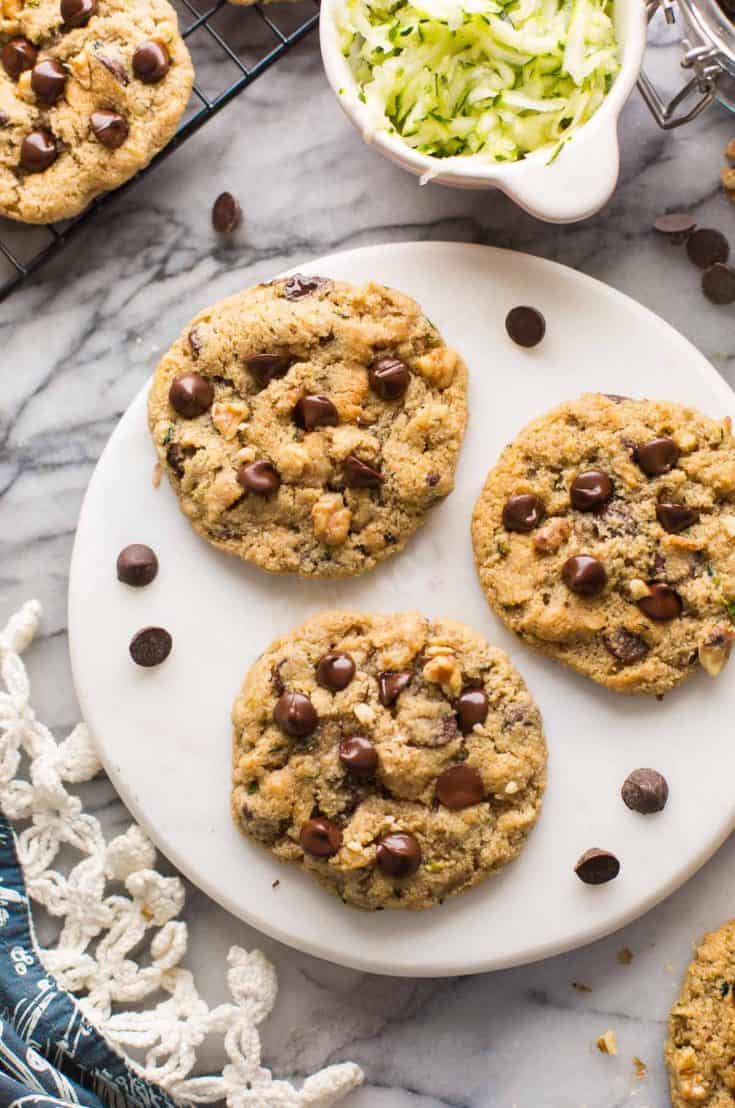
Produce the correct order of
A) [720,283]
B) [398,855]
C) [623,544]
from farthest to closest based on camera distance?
[720,283]
[623,544]
[398,855]

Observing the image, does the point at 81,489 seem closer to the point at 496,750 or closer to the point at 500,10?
the point at 496,750

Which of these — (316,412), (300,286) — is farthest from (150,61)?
(316,412)

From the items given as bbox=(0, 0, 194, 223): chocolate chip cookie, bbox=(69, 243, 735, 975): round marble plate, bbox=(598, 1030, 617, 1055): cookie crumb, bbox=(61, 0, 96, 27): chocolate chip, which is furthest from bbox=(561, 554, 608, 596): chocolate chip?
bbox=(61, 0, 96, 27): chocolate chip

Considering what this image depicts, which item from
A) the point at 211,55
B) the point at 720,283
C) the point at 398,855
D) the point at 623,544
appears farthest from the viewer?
the point at 211,55

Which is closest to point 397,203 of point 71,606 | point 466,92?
point 466,92

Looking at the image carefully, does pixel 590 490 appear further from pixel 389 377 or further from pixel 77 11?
pixel 77 11

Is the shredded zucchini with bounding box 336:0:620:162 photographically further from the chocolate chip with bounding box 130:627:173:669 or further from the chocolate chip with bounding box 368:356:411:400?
the chocolate chip with bounding box 130:627:173:669
